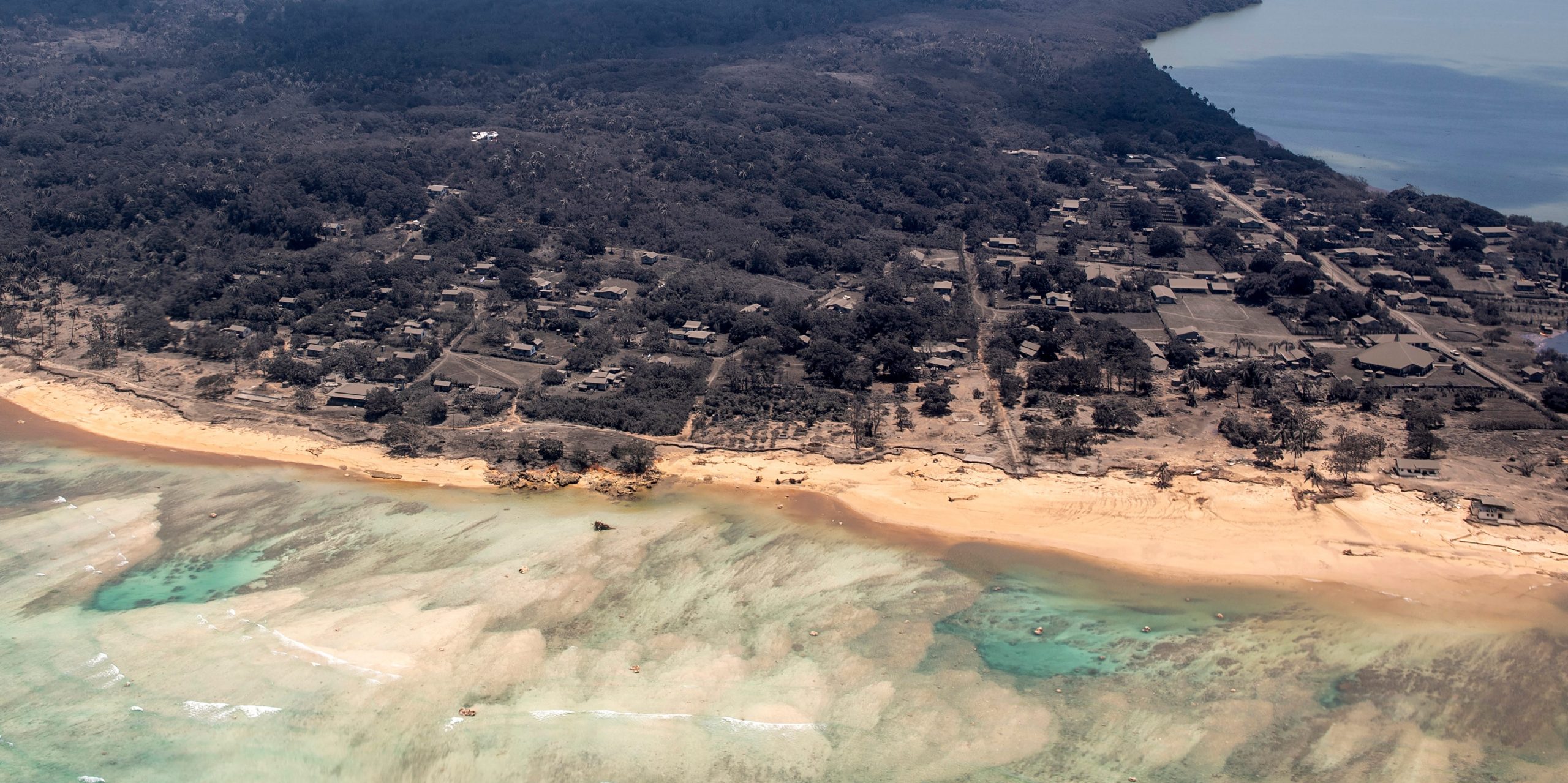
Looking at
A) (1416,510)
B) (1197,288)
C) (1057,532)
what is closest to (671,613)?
Result: (1057,532)

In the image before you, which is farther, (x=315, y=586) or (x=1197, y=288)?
(x=1197, y=288)

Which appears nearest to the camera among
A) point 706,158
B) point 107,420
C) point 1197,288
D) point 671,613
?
point 671,613

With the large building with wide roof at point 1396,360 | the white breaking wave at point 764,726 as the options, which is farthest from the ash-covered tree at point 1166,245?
the white breaking wave at point 764,726

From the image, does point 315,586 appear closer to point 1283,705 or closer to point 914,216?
point 1283,705

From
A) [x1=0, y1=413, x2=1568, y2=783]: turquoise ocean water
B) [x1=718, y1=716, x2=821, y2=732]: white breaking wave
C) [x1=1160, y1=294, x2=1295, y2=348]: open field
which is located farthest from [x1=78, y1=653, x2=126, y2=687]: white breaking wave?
[x1=1160, y1=294, x2=1295, y2=348]: open field

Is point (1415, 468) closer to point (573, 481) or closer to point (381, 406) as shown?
point (573, 481)

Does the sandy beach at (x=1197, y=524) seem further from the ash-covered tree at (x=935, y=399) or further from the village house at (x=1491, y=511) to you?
the ash-covered tree at (x=935, y=399)

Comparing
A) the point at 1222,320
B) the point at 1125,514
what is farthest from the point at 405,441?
the point at 1222,320
